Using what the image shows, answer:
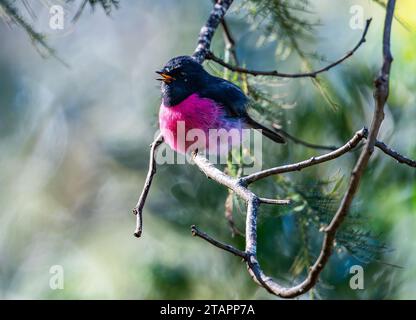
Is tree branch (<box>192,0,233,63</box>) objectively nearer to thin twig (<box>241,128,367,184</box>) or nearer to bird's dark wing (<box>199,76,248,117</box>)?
bird's dark wing (<box>199,76,248,117</box>)

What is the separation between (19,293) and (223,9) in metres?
3.40

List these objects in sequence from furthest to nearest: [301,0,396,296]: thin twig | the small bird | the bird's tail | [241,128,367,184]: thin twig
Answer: the bird's tail → the small bird → [241,128,367,184]: thin twig → [301,0,396,296]: thin twig

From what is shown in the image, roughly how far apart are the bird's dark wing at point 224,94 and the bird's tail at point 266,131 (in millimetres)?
122

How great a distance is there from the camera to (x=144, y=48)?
7.04 metres

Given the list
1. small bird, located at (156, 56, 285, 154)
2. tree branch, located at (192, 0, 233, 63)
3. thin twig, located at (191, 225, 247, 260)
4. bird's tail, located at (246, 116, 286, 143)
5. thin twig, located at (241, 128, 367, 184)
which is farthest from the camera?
bird's tail, located at (246, 116, 286, 143)

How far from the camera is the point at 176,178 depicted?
480 centimetres

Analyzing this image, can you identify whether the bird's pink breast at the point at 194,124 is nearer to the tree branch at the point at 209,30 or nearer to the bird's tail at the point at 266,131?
the bird's tail at the point at 266,131

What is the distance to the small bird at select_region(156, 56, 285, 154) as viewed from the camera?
11.8 feet

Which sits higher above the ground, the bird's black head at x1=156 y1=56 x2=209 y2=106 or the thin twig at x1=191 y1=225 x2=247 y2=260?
the bird's black head at x1=156 y1=56 x2=209 y2=106

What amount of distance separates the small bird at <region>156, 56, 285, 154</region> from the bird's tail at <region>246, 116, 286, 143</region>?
0.03m

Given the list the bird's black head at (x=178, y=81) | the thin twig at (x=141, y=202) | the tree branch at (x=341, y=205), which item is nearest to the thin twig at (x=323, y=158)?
the tree branch at (x=341, y=205)

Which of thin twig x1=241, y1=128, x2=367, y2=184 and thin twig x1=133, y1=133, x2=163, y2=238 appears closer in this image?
thin twig x1=241, y1=128, x2=367, y2=184

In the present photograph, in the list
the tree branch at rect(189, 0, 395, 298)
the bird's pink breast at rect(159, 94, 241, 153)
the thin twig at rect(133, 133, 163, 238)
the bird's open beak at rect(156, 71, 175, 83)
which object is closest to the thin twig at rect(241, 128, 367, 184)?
the tree branch at rect(189, 0, 395, 298)
